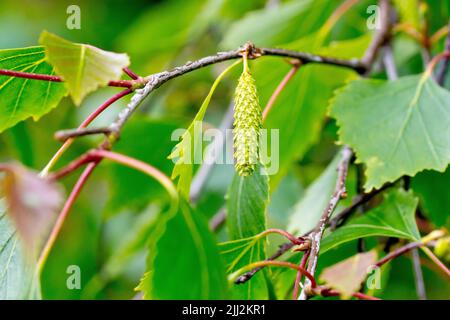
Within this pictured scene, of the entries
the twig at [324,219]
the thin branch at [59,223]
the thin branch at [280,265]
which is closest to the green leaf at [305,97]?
the twig at [324,219]

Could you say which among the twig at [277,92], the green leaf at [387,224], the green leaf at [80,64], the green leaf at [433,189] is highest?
the twig at [277,92]

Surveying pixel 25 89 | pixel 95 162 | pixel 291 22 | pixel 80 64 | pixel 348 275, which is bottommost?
pixel 348 275

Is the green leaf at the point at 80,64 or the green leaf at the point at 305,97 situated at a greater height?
the green leaf at the point at 305,97

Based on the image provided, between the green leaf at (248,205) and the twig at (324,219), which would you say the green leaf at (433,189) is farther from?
the green leaf at (248,205)

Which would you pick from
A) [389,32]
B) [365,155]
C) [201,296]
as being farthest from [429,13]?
[201,296]

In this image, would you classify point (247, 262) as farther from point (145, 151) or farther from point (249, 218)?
point (145, 151)

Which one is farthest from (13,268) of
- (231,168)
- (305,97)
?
(231,168)
